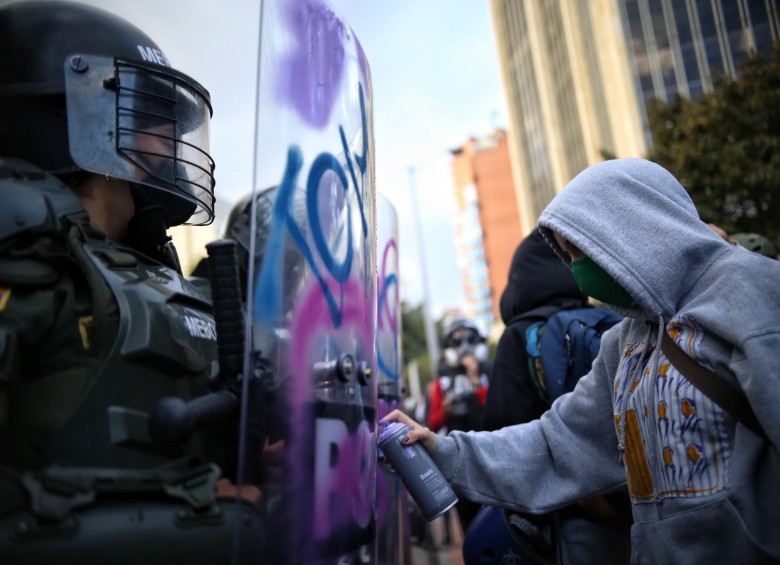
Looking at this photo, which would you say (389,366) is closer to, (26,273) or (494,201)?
(26,273)

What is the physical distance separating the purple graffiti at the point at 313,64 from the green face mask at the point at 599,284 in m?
0.84

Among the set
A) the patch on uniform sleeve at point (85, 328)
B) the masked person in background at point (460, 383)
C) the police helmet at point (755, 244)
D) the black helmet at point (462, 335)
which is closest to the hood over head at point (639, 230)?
the patch on uniform sleeve at point (85, 328)

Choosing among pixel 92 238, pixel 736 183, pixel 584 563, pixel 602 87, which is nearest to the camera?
pixel 92 238

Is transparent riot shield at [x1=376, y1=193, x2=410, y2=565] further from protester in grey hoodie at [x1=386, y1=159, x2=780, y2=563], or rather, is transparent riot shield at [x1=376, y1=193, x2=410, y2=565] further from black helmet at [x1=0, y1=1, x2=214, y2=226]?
black helmet at [x1=0, y1=1, x2=214, y2=226]

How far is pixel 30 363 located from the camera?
4.57ft

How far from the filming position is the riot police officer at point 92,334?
1.33 metres

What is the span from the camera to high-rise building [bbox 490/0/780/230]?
23000 mm

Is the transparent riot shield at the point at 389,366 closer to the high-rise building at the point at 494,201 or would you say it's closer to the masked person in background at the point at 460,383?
the masked person in background at the point at 460,383

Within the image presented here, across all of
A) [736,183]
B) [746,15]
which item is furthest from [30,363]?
[746,15]

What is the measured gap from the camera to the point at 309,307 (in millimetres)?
1502

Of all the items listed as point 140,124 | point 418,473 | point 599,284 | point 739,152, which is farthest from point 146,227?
point 739,152

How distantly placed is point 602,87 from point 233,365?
2646 centimetres

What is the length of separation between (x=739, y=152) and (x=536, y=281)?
8.03 m

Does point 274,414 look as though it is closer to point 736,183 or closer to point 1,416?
point 1,416
